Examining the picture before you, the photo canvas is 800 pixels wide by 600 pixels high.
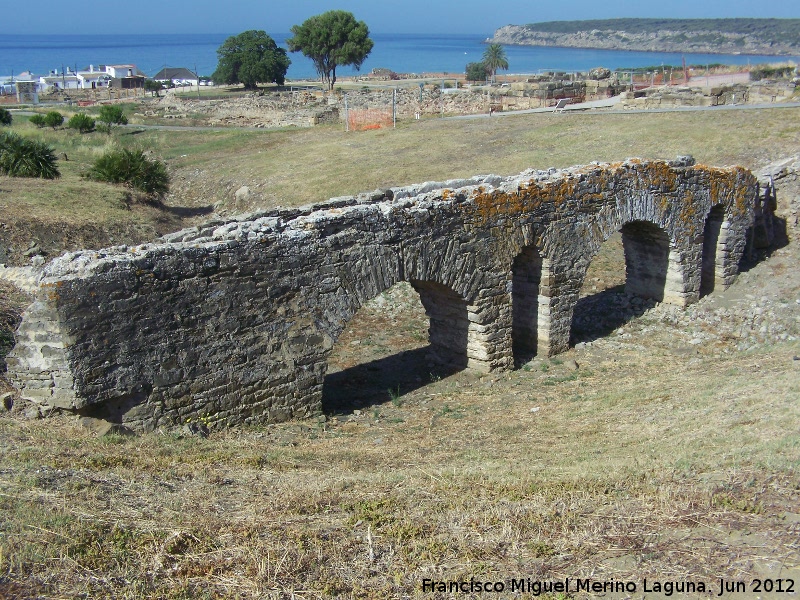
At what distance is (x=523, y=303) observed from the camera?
1274 cm

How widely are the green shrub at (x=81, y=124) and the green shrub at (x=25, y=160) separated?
1516cm

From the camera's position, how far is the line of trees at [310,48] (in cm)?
6191

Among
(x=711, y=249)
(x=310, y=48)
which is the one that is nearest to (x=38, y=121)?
(x=310, y=48)

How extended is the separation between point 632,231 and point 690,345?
278 cm

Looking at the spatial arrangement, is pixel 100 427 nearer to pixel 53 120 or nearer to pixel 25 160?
pixel 25 160

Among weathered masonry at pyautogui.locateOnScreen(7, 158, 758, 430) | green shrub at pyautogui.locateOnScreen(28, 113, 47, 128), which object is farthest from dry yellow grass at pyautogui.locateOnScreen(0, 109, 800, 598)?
green shrub at pyautogui.locateOnScreen(28, 113, 47, 128)

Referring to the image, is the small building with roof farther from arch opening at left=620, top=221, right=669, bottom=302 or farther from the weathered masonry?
the weathered masonry

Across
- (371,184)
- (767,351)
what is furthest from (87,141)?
(767,351)

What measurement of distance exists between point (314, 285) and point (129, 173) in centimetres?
1670

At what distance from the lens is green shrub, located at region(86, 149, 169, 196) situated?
23703 mm

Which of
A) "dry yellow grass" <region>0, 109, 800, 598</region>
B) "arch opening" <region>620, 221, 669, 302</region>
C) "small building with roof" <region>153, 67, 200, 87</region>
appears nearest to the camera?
"dry yellow grass" <region>0, 109, 800, 598</region>

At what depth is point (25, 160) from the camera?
77.1 feet

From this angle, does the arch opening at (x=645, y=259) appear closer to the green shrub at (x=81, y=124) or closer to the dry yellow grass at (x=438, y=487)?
the dry yellow grass at (x=438, y=487)

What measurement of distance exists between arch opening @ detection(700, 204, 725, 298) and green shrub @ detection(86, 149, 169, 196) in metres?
16.6
